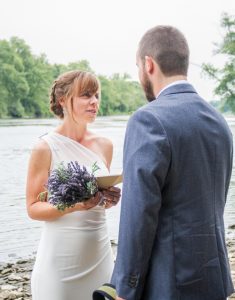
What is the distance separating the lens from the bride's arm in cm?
184

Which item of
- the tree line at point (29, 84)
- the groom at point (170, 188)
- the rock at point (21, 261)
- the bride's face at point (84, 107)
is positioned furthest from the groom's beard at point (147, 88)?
the tree line at point (29, 84)

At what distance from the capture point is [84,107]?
2.00m

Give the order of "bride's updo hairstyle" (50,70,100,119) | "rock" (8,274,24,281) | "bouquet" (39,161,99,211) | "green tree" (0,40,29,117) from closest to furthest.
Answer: "bouquet" (39,161,99,211)
"bride's updo hairstyle" (50,70,100,119)
"rock" (8,274,24,281)
"green tree" (0,40,29,117)

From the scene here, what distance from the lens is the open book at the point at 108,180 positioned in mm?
1702

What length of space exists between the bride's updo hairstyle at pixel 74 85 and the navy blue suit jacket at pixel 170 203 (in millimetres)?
612

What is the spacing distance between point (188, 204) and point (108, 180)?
41 cm

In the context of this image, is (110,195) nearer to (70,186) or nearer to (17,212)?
(70,186)

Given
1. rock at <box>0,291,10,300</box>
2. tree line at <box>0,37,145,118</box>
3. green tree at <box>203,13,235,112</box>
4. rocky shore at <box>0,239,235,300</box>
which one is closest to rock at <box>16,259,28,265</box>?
rocky shore at <box>0,239,235,300</box>

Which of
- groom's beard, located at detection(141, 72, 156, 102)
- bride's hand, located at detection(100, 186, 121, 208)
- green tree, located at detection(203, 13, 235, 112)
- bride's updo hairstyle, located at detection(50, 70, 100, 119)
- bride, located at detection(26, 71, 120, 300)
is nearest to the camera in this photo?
groom's beard, located at detection(141, 72, 156, 102)

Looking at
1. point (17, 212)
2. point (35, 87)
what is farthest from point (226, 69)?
point (17, 212)

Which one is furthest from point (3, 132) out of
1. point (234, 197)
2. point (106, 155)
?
point (106, 155)

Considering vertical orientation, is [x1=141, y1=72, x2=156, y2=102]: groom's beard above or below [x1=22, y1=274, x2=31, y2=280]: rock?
above

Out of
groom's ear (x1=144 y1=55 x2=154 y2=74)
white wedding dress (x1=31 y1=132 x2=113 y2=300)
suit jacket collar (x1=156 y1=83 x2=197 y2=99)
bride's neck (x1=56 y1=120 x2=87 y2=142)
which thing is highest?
groom's ear (x1=144 y1=55 x2=154 y2=74)

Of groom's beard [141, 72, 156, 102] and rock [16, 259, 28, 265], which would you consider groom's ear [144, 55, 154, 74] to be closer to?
groom's beard [141, 72, 156, 102]
